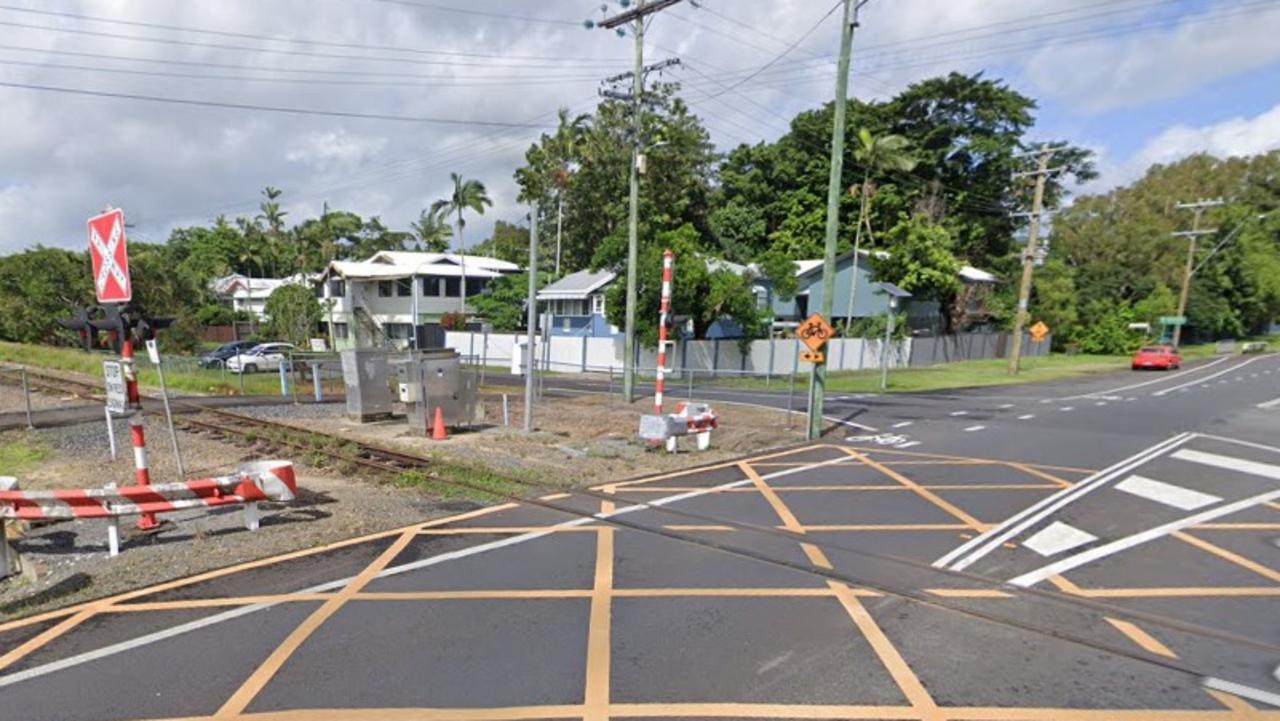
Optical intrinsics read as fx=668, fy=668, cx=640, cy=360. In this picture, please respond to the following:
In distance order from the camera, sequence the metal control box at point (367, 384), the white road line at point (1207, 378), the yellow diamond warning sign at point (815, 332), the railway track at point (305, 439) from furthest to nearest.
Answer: the white road line at point (1207, 378), the metal control box at point (367, 384), the yellow diamond warning sign at point (815, 332), the railway track at point (305, 439)

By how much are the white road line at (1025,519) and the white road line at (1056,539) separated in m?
0.20

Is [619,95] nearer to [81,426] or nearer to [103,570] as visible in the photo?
[81,426]

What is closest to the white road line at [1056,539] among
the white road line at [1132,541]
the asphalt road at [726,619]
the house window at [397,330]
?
the asphalt road at [726,619]

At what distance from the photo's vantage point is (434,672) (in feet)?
13.8

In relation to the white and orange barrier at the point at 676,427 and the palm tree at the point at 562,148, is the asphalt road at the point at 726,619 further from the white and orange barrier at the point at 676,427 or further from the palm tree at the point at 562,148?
the palm tree at the point at 562,148

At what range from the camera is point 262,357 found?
3238 cm

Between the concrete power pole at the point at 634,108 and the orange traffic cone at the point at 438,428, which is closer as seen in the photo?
the orange traffic cone at the point at 438,428

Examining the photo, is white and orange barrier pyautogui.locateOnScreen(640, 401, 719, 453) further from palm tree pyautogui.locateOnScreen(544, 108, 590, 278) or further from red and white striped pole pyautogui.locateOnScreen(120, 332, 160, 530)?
palm tree pyautogui.locateOnScreen(544, 108, 590, 278)

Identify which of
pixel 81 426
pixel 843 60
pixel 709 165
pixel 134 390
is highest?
pixel 709 165

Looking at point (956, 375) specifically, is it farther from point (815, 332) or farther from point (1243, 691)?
point (1243, 691)

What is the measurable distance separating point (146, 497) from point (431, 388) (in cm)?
688

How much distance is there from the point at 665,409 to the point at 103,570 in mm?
13341

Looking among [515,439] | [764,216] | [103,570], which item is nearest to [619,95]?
[515,439]

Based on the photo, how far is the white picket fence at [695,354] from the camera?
30.6 meters
